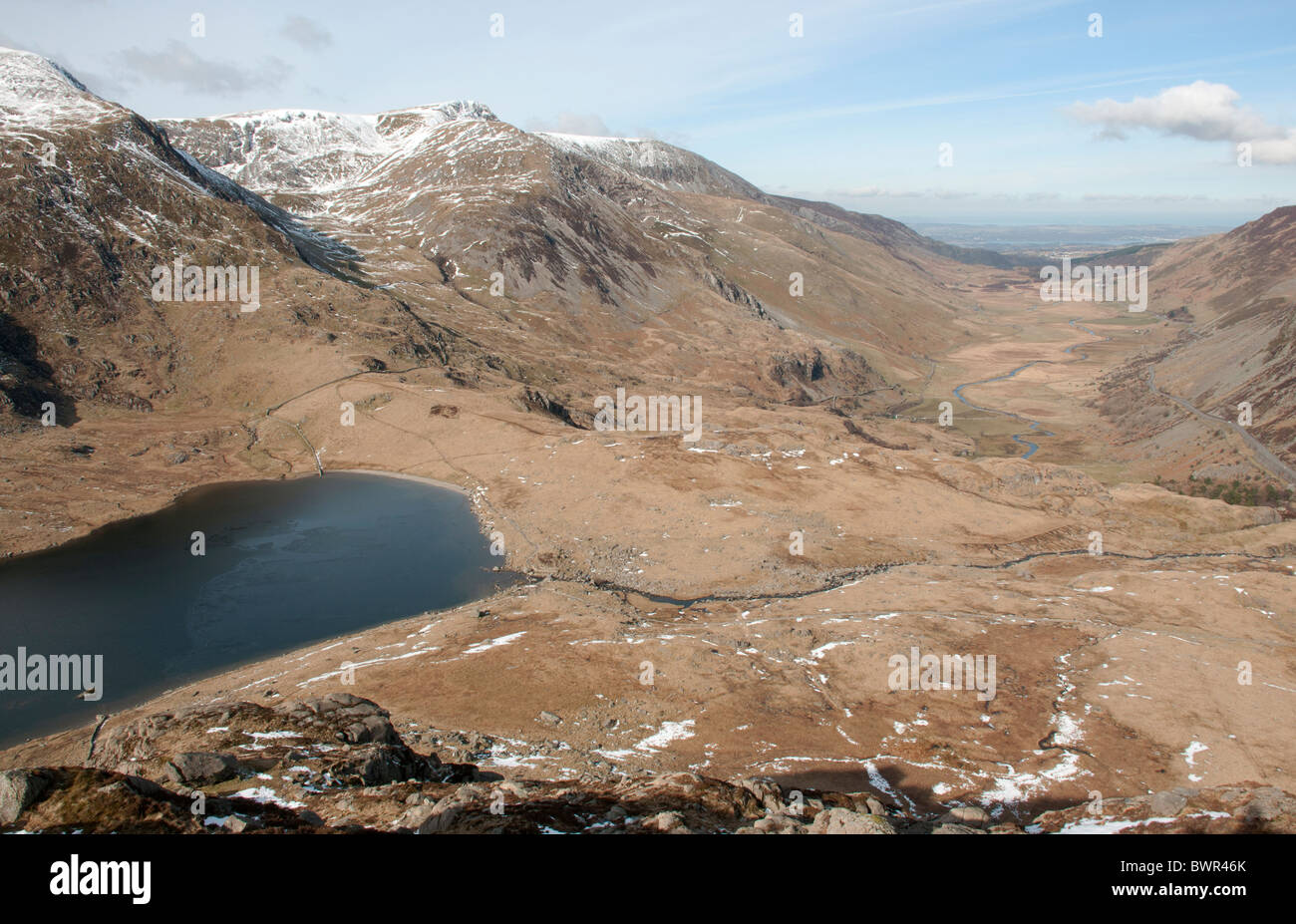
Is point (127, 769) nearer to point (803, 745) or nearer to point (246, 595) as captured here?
point (803, 745)

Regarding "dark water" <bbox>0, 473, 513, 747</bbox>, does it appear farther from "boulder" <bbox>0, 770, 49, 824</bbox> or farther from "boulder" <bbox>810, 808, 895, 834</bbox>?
"boulder" <bbox>810, 808, 895, 834</bbox>

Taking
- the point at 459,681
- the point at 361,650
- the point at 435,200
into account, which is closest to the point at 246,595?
the point at 361,650

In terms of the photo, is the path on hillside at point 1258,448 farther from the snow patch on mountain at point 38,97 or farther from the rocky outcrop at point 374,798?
the snow patch on mountain at point 38,97

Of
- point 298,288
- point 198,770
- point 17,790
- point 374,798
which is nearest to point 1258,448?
point 374,798

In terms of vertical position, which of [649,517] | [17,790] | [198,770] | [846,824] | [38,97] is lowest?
[846,824]

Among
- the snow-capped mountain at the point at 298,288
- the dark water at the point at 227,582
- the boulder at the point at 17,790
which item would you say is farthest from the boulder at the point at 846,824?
the snow-capped mountain at the point at 298,288

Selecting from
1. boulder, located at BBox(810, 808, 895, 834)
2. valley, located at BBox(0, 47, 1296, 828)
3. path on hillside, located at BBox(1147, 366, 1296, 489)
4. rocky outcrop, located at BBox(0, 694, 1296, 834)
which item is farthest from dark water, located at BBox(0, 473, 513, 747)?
path on hillside, located at BBox(1147, 366, 1296, 489)

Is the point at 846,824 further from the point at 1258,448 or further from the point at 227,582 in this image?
the point at 1258,448

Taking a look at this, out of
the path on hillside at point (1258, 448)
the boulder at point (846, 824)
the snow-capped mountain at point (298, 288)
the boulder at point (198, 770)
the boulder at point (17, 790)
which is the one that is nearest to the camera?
the boulder at point (17, 790)
